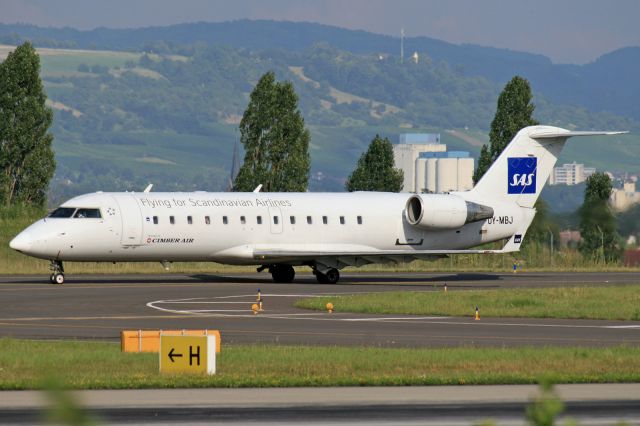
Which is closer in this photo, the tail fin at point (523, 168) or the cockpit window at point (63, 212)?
the cockpit window at point (63, 212)

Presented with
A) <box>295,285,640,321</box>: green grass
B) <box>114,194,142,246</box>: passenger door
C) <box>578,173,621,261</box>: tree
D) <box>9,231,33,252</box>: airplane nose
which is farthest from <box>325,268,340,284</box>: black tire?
<box>578,173,621,261</box>: tree

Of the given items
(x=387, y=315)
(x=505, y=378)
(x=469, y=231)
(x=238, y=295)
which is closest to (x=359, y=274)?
(x=469, y=231)

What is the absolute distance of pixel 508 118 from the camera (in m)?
78.1

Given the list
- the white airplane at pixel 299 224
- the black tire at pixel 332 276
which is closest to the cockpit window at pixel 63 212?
the white airplane at pixel 299 224

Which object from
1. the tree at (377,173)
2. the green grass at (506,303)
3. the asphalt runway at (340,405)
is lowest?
the asphalt runway at (340,405)

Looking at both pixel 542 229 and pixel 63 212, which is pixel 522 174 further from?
pixel 63 212

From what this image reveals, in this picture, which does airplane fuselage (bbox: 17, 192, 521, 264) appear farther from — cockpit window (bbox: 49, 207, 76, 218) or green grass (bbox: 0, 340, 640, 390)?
green grass (bbox: 0, 340, 640, 390)

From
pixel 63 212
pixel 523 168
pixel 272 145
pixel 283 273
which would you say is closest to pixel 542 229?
pixel 523 168

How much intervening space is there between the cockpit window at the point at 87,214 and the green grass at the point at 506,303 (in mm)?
10497

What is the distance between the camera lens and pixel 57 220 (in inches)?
1738

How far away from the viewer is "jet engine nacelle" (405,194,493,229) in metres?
49.5

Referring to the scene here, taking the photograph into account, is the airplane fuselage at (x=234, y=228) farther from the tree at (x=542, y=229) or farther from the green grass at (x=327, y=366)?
the green grass at (x=327, y=366)

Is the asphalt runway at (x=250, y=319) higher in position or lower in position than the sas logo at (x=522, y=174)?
lower

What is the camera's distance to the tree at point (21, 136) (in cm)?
6894
